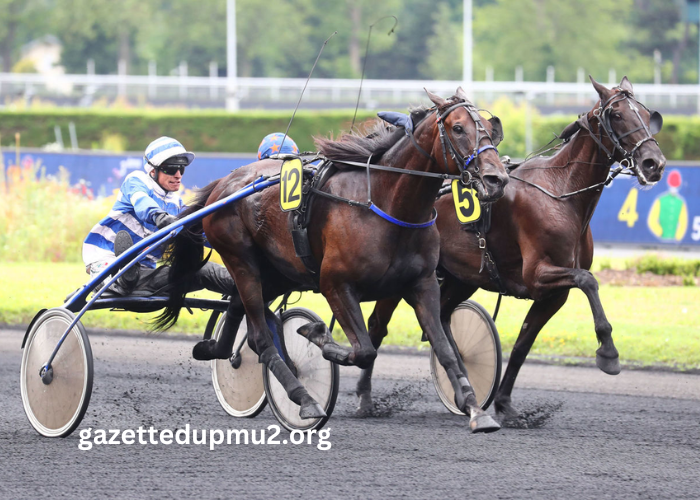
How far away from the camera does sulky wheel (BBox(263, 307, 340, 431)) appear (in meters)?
5.39

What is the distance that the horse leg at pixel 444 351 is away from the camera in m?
4.32

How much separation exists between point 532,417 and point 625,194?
9809mm

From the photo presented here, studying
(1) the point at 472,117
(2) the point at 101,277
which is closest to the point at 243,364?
(2) the point at 101,277

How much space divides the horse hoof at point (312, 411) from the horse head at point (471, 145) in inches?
55.0

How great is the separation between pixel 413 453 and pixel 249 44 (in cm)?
4553

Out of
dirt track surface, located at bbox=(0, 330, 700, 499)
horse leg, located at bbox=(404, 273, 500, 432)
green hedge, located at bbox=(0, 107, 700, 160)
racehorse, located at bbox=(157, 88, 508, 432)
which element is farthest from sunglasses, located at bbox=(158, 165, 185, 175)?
green hedge, located at bbox=(0, 107, 700, 160)

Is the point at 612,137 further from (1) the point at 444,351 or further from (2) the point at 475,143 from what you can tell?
(1) the point at 444,351

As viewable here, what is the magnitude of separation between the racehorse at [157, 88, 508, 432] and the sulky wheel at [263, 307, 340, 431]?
0.81 feet

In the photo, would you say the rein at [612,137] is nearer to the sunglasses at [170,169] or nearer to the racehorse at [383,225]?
the racehorse at [383,225]

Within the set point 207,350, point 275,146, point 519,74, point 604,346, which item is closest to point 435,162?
point 604,346

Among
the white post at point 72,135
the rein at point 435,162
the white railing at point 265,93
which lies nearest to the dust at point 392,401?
the rein at point 435,162

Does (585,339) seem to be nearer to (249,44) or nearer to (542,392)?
(542,392)

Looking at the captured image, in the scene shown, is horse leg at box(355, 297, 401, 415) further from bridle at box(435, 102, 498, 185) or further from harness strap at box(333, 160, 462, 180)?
bridle at box(435, 102, 498, 185)

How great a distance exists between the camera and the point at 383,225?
4.73m
